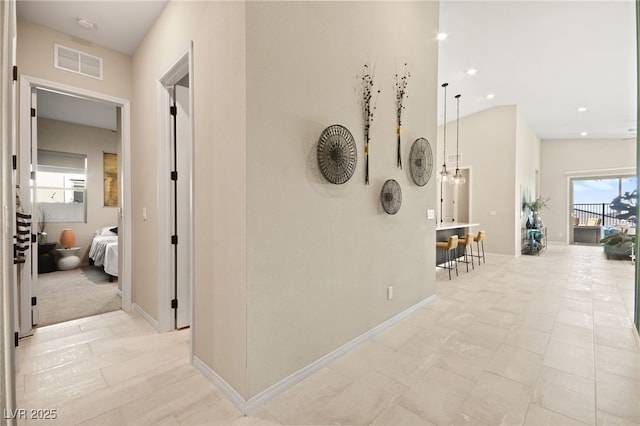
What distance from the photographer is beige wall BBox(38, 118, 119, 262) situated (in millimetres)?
5863

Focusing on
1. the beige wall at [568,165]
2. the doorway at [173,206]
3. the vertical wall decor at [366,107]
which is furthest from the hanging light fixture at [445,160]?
the doorway at [173,206]

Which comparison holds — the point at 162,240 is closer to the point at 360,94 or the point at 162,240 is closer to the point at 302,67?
the point at 302,67

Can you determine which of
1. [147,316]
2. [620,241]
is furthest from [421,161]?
[620,241]

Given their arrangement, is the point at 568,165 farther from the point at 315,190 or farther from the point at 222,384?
the point at 222,384

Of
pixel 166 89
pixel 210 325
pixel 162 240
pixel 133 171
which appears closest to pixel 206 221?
pixel 210 325

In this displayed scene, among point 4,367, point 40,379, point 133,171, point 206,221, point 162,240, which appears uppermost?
point 133,171

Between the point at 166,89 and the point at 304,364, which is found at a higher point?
the point at 166,89

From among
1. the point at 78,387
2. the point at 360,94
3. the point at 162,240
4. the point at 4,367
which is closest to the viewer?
the point at 4,367

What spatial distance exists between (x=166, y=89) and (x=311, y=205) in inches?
78.9

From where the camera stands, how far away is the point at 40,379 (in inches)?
82.4

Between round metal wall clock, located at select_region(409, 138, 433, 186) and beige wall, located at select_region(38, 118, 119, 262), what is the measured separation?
6.72m

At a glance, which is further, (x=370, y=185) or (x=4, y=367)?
(x=370, y=185)

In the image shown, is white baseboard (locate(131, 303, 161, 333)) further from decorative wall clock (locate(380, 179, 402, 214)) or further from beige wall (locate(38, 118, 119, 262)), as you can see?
beige wall (locate(38, 118, 119, 262))

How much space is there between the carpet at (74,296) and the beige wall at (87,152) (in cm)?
102
